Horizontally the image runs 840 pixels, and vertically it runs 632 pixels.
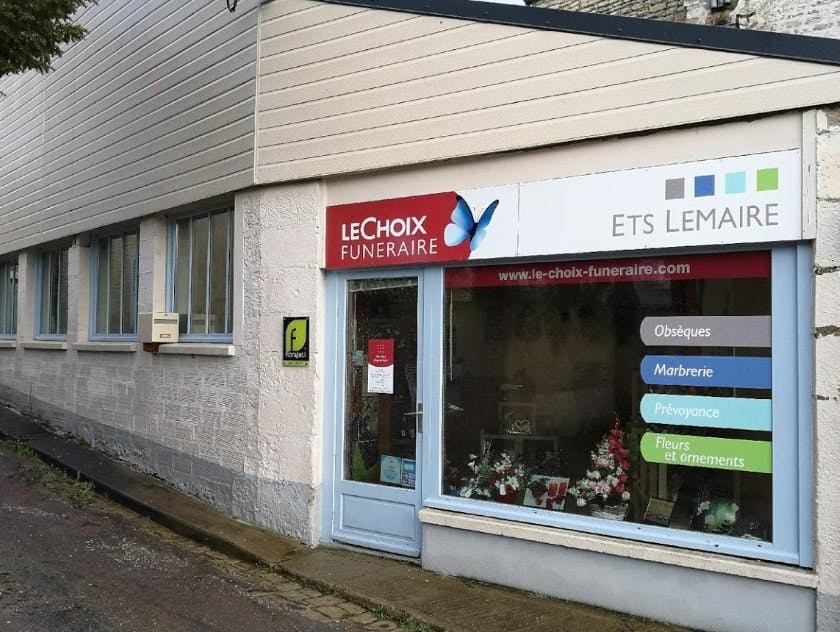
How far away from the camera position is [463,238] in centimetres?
594

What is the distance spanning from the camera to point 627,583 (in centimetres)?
504

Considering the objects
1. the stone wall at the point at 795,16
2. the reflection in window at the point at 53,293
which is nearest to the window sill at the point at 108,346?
the reflection in window at the point at 53,293

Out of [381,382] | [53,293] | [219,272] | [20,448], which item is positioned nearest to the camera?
[381,382]

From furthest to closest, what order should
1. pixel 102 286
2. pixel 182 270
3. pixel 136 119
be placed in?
1. pixel 102 286
2. pixel 136 119
3. pixel 182 270

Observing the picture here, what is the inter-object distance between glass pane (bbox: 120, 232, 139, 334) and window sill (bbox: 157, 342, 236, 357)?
1.37 m

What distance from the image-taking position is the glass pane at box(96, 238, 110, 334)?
10430mm

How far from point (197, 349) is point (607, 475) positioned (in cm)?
437

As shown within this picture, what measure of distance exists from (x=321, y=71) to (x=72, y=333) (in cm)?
592

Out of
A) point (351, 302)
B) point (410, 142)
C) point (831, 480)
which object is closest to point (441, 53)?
point (410, 142)

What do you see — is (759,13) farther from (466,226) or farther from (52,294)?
(52,294)

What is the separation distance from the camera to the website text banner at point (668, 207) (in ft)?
15.3

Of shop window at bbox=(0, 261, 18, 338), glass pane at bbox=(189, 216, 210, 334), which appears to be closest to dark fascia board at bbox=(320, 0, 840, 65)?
glass pane at bbox=(189, 216, 210, 334)

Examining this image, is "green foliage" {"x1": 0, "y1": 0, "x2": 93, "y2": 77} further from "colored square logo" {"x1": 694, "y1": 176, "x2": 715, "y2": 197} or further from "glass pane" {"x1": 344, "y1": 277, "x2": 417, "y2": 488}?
"colored square logo" {"x1": 694, "y1": 176, "x2": 715, "y2": 197}

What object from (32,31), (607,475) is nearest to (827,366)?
(607,475)
